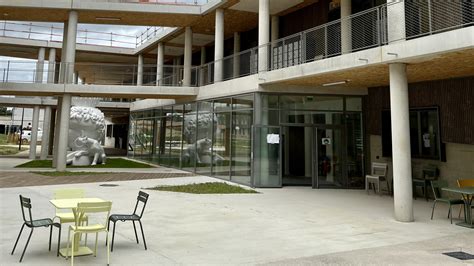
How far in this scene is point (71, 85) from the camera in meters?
16.4

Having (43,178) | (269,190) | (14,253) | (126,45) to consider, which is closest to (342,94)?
(269,190)

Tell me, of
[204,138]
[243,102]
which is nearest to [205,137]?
[204,138]

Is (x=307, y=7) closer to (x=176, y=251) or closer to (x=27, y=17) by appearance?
(x=176, y=251)

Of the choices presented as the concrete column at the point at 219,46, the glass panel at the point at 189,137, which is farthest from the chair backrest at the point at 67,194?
the glass panel at the point at 189,137

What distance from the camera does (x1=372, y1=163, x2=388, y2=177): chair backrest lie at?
38.9ft

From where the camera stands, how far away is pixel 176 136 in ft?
61.5

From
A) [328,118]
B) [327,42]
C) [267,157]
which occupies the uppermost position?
[327,42]

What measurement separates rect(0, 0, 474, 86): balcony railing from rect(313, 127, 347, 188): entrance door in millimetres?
2884

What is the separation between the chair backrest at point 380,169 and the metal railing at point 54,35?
790 inches

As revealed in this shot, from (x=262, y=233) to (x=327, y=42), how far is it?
9386mm

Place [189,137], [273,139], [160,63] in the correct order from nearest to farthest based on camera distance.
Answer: [273,139] → [189,137] → [160,63]

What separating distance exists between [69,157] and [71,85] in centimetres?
512

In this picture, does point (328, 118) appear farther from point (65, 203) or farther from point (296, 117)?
point (65, 203)

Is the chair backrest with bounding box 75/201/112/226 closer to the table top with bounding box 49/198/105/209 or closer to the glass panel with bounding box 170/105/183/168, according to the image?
the table top with bounding box 49/198/105/209
